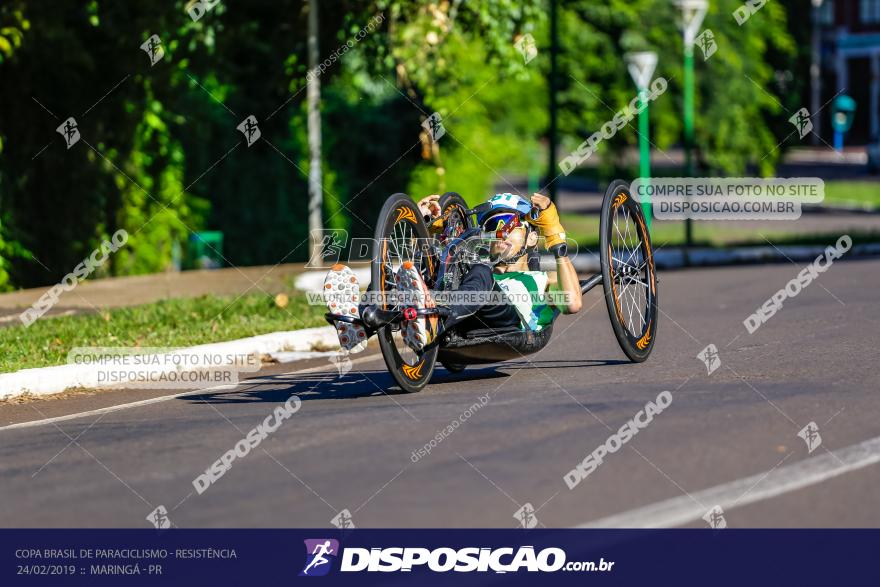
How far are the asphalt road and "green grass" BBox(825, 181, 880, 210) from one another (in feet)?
109

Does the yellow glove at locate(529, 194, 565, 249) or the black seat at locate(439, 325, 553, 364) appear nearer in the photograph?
the black seat at locate(439, 325, 553, 364)

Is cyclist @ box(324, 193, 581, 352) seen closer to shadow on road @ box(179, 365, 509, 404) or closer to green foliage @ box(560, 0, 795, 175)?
shadow on road @ box(179, 365, 509, 404)

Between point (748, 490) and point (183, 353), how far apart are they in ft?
21.1

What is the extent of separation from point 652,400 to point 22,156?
1250cm

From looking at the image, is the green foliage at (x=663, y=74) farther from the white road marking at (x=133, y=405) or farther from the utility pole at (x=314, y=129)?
the white road marking at (x=133, y=405)

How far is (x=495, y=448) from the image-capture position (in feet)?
24.6

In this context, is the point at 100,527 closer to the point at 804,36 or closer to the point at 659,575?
the point at 659,575

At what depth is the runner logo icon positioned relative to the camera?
5938 millimetres

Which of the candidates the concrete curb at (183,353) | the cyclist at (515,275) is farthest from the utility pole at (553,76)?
the cyclist at (515,275)

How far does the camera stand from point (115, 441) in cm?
846

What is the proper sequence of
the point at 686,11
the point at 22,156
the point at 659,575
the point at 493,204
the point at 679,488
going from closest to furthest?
the point at 659,575, the point at 679,488, the point at 493,204, the point at 22,156, the point at 686,11

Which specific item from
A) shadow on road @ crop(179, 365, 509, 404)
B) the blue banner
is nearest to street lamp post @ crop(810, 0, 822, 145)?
shadow on road @ crop(179, 365, 509, 404)

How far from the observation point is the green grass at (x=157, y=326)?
1234 centimetres

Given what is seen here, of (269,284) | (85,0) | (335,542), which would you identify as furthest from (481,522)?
(85,0)
